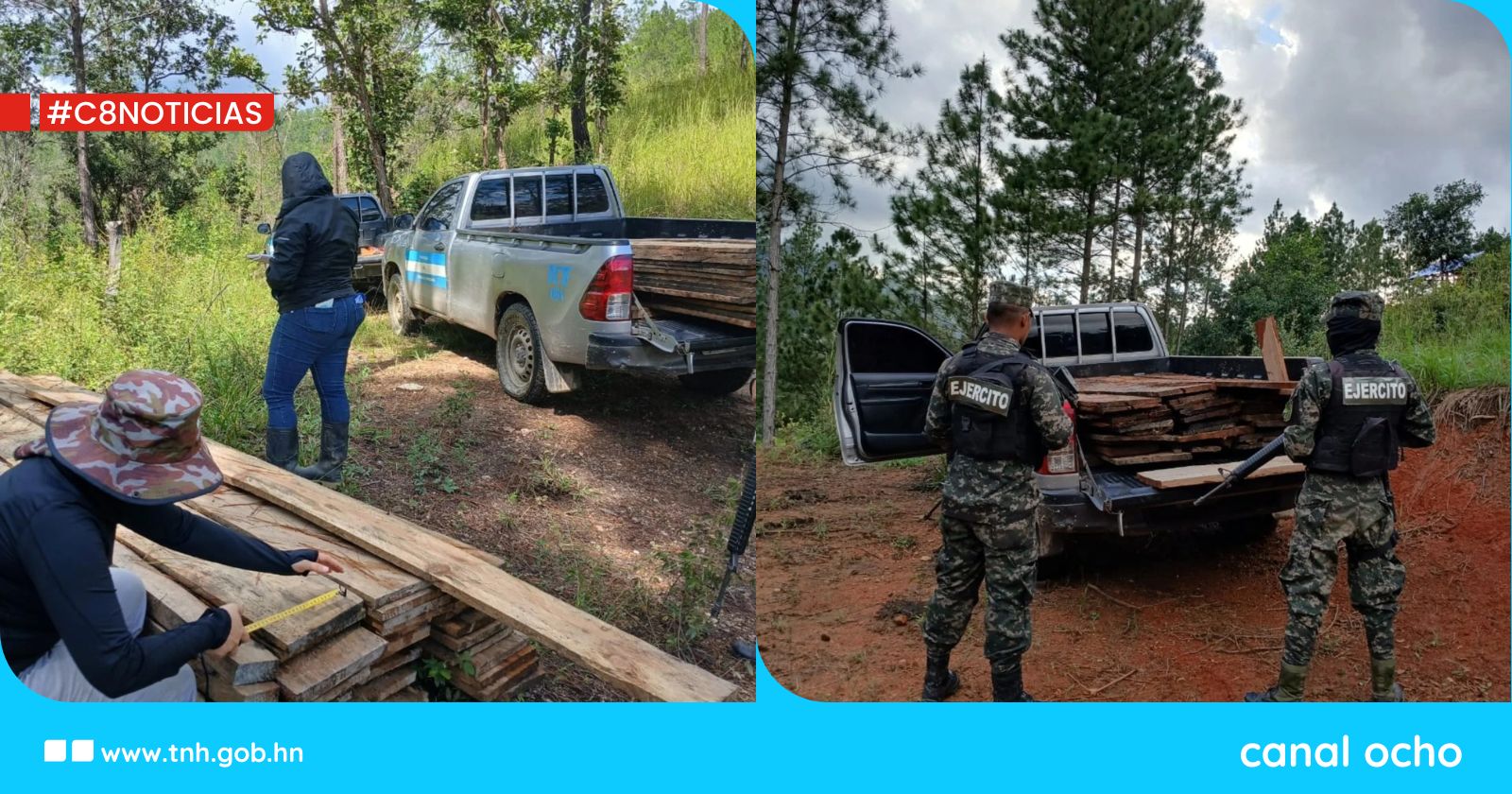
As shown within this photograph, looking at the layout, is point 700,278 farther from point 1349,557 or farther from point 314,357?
point 1349,557

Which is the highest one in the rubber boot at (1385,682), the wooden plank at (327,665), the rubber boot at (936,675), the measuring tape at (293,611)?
the measuring tape at (293,611)

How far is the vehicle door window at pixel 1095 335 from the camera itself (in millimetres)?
4004

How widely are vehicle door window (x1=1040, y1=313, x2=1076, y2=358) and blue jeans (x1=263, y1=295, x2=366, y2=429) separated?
3.17 m

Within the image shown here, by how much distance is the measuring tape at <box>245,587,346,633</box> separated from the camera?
2.27 meters

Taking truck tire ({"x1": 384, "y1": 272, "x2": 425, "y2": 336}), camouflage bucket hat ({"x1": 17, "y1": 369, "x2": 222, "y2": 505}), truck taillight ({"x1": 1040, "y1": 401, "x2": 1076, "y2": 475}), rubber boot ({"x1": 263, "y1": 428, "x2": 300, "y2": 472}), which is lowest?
truck taillight ({"x1": 1040, "y1": 401, "x2": 1076, "y2": 475})

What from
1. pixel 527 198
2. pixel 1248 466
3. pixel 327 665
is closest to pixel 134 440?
pixel 327 665

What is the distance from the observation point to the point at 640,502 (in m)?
2.68

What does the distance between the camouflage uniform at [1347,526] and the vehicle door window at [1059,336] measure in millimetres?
1656

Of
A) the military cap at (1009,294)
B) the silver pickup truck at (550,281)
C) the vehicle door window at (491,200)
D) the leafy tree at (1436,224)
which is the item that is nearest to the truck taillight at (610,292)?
the silver pickup truck at (550,281)

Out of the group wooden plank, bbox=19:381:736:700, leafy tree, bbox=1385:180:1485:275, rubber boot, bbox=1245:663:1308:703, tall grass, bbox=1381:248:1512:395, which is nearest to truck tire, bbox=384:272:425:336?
wooden plank, bbox=19:381:736:700

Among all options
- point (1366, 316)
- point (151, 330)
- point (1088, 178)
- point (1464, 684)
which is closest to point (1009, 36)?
point (1088, 178)

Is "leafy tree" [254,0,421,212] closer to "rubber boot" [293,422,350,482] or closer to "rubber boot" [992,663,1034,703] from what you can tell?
"rubber boot" [293,422,350,482]

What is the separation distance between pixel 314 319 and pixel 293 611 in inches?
38.7

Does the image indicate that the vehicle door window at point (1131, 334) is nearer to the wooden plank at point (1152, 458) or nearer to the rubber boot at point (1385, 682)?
the wooden plank at point (1152, 458)
